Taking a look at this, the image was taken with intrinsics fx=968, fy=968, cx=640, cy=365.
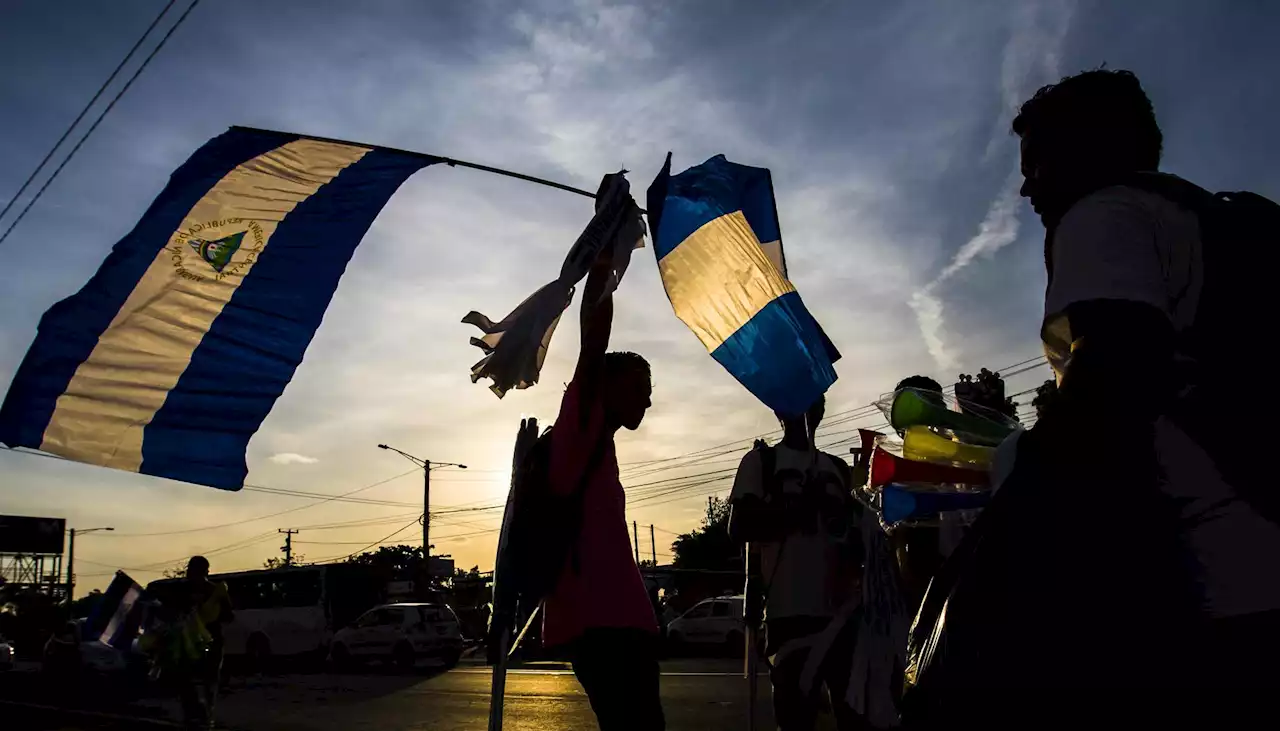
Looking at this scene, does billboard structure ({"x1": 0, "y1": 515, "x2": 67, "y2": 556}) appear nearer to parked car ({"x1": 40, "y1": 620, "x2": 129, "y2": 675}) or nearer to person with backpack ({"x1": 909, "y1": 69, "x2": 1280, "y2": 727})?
parked car ({"x1": 40, "y1": 620, "x2": 129, "y2": 675})

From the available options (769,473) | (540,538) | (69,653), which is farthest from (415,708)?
(69,653)

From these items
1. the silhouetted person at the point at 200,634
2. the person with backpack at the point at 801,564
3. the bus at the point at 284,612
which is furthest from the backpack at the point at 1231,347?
the bus at the point at 284,612

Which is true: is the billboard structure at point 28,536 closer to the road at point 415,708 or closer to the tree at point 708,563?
the tree at point 708,563

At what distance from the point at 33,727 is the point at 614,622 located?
1015cm

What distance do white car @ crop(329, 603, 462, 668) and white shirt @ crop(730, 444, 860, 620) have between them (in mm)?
21588

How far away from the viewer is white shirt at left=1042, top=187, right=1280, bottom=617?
4.37 feet

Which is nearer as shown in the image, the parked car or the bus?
the parked car

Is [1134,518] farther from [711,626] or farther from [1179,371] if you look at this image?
[711,626]

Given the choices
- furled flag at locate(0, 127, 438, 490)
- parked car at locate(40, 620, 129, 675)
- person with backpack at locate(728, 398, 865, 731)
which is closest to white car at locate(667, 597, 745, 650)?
parked car at locate(40, 620, 129, 675)

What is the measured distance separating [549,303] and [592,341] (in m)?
0.24

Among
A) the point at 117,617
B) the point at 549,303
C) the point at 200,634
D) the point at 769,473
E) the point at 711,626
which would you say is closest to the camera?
the point at 549,303

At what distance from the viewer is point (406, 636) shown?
952 inches

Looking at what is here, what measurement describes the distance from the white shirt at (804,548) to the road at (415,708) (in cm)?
441

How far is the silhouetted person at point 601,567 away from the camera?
296cm
